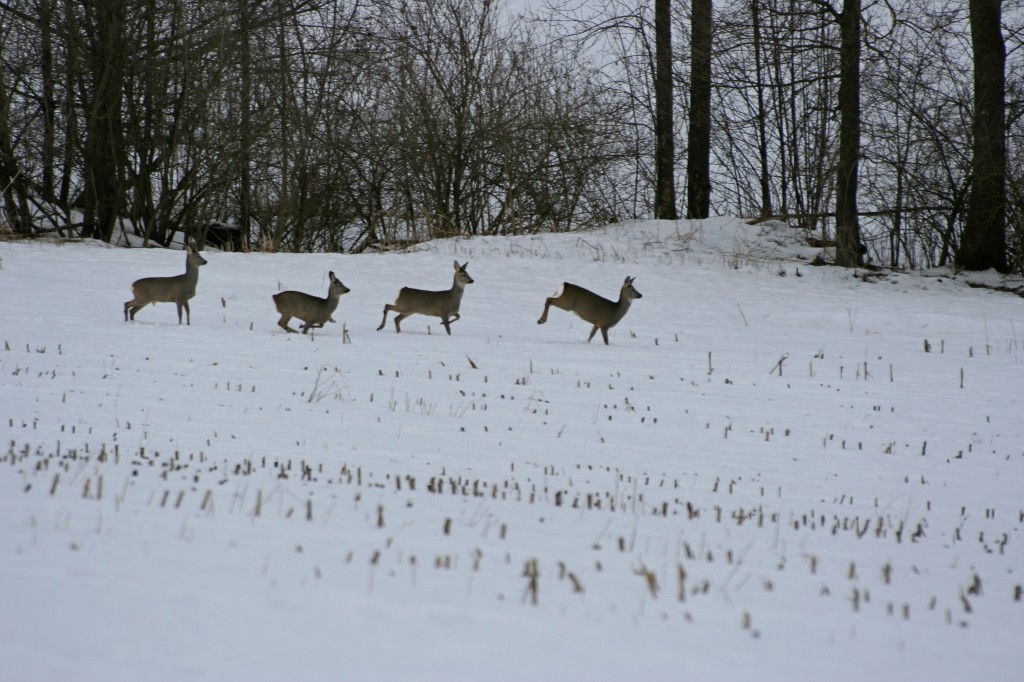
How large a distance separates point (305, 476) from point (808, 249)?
57.8 ft

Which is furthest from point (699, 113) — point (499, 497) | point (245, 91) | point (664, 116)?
point (499, 497)

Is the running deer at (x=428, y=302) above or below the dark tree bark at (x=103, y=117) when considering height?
below

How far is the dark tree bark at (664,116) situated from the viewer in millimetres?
25609

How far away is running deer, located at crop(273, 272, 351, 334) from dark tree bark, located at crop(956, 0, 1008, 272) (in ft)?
44.4

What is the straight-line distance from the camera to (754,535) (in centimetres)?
584

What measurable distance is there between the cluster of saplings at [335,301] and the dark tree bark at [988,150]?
32.3 ft

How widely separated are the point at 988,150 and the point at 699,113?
23.8 ft

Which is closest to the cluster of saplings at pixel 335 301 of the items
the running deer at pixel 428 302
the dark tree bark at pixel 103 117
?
the running deer at pixel 428 302

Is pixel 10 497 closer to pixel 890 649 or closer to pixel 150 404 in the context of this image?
pixel 150 404

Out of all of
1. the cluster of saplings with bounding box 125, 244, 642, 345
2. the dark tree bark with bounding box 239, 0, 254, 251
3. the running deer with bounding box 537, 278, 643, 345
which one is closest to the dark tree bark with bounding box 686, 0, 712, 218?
the dark tree bark with bounding box 239, 0, 254, 251

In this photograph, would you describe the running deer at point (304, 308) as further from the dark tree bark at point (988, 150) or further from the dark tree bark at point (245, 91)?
the dark tree bark at point (988, 150)

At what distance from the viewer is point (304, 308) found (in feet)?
43.5

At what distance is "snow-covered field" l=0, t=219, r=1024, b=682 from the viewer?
3.75m

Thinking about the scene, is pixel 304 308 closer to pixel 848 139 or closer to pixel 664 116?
pixel 848 139
